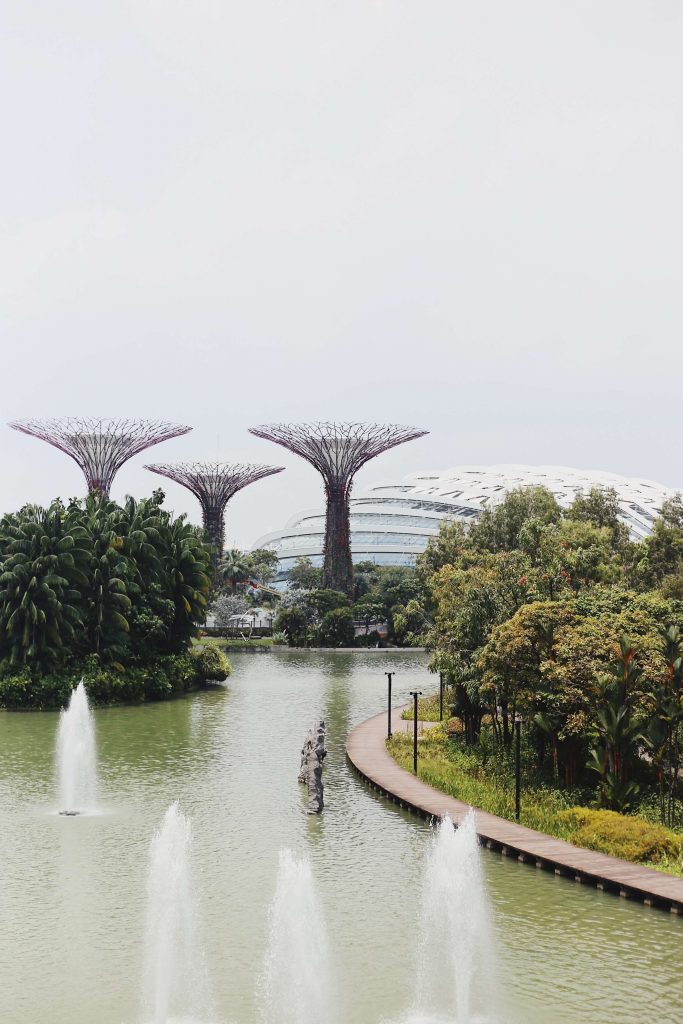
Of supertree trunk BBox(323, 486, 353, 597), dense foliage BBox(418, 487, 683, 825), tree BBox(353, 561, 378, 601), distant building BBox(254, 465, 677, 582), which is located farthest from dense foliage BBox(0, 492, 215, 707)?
distant building BBox(254, 465, 677, 582)

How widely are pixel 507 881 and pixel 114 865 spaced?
809 cm

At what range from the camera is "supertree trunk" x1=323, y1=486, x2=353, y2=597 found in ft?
309

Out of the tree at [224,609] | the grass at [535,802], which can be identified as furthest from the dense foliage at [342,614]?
the grass at [535,802]

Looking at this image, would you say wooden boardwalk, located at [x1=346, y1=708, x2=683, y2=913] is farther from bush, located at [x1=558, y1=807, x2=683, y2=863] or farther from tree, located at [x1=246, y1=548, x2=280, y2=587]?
tree, located at [x1=246, y1=548, x2=280, y2=587]

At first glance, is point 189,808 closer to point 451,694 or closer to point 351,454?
point 451,694

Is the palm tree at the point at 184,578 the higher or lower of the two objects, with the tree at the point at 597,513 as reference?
lower

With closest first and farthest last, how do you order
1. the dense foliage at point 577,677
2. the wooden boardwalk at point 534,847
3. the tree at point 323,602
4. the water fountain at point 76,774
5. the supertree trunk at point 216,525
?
the wooden boardwalk at point 534,847, the dense foliage at point 577,677, the water fountain at point 76,774, the tree at point 323,602, the supertree trunk at point 216,525

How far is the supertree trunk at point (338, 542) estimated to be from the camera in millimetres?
94250

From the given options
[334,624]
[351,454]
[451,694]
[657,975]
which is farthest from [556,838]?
[351,454]

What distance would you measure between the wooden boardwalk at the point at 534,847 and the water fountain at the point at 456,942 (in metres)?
2.52

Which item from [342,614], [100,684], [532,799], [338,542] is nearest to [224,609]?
[338,542]

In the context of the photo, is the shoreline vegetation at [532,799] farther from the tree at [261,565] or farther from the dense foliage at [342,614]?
the tree at [261,565]

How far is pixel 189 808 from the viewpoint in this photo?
26922 millimetres

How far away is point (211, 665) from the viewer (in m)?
56.6
